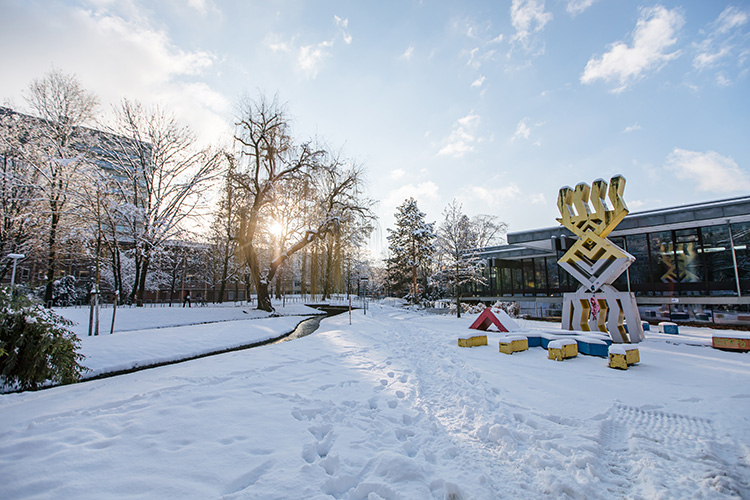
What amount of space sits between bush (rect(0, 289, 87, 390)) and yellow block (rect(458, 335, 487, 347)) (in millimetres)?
8462

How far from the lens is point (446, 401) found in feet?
14.8

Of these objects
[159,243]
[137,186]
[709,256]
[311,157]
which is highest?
[311,157]

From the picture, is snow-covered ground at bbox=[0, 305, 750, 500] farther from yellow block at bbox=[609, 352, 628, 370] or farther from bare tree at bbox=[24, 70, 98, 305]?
bare tree at bbox=[24, 70, 98, 305]

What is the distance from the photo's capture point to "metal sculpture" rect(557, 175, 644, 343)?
31.3 ft

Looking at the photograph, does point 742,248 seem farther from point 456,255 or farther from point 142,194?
point 142,194

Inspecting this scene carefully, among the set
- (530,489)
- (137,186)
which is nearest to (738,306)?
(530,489)

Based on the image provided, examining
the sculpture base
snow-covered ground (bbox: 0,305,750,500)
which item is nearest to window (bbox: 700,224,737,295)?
the sculpture base

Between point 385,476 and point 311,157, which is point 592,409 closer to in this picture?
point 385,476

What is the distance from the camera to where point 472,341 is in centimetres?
890

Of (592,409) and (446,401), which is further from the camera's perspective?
(446,401)

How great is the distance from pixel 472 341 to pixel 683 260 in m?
Result: 17.7

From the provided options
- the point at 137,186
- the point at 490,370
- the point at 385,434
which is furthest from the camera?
the point at 137,186

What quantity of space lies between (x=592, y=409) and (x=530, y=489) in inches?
88.2

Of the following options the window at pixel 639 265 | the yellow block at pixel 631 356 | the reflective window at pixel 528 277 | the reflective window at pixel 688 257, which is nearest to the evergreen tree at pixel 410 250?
the reflective window at pixel 528 277
